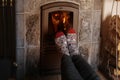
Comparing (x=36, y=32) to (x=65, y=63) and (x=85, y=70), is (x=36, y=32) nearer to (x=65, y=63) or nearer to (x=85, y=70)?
(x=65, y=63)

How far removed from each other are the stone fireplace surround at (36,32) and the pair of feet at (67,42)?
155 mm

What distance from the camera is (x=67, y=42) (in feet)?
7.58

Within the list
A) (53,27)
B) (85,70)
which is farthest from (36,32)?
(85,70)

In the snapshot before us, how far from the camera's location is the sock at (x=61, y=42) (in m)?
2.22

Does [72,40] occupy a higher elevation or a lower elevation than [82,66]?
higher

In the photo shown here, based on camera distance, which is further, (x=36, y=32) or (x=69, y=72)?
(x=36, y=32)

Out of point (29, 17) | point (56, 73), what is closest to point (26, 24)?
point (29, 17)

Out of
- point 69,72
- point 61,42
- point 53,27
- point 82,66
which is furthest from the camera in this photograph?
point 53,27

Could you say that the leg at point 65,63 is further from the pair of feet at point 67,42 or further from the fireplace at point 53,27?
the fireplace at point 53,27

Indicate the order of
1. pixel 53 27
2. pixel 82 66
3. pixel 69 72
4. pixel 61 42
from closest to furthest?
pixel 69 72 < pixel 82 66 < pixel 61 42 < pixel 53 27

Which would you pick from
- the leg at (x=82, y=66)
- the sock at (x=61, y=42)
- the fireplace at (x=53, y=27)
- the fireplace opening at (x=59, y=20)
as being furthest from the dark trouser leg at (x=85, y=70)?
the fireplace opening at (x=59, y=20)

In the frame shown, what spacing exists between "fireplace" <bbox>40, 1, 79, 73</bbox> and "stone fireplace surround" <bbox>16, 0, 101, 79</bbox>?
0.15ft

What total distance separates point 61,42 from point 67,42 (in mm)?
68

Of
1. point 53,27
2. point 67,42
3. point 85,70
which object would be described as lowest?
point 85,70
